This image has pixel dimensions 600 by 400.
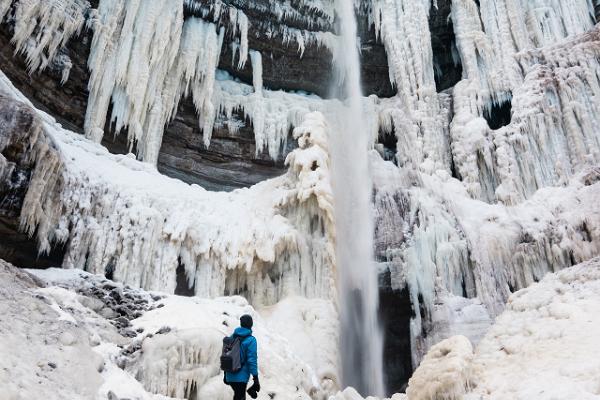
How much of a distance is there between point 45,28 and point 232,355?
1319 cm

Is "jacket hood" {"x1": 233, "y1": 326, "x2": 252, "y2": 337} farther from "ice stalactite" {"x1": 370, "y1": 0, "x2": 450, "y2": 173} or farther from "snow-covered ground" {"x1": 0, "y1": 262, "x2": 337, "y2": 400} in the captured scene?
"ice stalactite" {"x1": 370, "y1": 0, "x2": 450, "y2": 173}

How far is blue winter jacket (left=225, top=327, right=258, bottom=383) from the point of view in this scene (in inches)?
235

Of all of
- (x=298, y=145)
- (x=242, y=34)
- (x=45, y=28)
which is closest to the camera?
(x=45, y=28)

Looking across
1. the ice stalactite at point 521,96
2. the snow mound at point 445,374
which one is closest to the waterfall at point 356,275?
the ice stalactite at point 521,96

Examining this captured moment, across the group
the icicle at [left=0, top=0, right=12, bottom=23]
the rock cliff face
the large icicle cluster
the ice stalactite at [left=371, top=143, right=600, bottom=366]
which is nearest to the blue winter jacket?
the large icicle cluster

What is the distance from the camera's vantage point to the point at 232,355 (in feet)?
19.5

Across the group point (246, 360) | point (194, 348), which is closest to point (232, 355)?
point (246, 360)

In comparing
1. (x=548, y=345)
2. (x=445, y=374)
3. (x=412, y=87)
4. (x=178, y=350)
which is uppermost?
(x=412, y=87)

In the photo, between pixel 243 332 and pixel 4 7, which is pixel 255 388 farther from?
pixel 4 7

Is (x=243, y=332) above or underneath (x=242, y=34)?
underneath

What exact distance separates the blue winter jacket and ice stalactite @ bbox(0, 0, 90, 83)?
12.5 meters

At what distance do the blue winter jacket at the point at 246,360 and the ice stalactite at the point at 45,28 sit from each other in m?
12.5

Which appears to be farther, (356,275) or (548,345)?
(356,275)

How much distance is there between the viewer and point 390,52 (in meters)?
22.5
